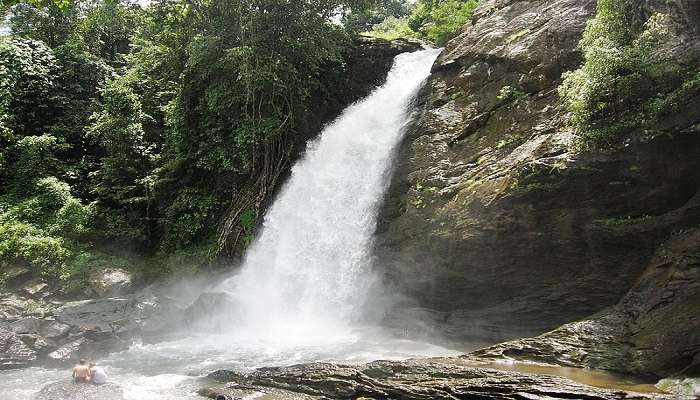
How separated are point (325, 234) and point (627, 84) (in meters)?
8.36

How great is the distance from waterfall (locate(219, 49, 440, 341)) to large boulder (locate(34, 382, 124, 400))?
414 cm

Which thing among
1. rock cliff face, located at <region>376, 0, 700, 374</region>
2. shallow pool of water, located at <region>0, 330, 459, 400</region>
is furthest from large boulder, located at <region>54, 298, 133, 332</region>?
rock cliff face, located at <region>376, 0, 700, 374</region>

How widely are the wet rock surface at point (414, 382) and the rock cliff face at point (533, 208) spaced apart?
1.59 metres

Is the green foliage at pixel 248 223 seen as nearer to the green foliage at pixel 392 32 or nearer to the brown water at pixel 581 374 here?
the brown water at pixel 581 374

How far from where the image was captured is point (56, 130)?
19.7m

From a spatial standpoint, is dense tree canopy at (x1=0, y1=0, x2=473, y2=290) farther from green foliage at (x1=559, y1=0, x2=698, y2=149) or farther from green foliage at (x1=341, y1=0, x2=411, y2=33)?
green foliage at (x1=341, y1=0, x2=411, y2=33)

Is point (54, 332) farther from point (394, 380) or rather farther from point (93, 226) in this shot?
point (394, 380)

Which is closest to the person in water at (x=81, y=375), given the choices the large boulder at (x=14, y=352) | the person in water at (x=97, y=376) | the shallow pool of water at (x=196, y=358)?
the person in water at (x=97, y=376)

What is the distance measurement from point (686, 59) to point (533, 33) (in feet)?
14.9

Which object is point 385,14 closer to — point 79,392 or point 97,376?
point 97,376

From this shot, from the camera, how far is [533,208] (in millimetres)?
9562

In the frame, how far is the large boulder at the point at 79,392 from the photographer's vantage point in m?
8.23

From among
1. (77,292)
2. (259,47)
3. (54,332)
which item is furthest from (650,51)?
(77,292)

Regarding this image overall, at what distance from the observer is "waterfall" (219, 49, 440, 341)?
1295cm
